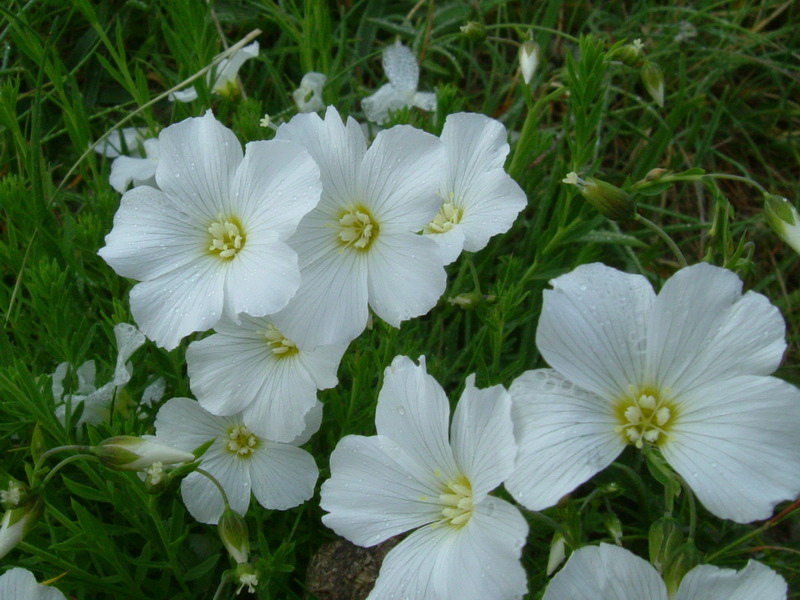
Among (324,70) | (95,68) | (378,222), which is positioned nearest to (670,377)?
(378,222)

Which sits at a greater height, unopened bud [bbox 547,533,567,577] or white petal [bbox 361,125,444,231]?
white petal [bbox 361,125,444,231]

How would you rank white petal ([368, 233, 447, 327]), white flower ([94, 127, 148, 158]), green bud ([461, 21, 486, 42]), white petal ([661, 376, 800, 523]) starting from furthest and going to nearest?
white flower ([94, 127, 148, 158])
green bud ([461, 21, 486, 42])
white petal ([368, 233, 447, 327])
white petal ([661, 376, 800, 523])

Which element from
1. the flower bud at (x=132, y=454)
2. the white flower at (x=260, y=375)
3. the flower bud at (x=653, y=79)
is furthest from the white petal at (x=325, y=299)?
the flower bud at (x=653, y=79)

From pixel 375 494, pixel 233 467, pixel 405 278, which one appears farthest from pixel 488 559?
pixel 233 467

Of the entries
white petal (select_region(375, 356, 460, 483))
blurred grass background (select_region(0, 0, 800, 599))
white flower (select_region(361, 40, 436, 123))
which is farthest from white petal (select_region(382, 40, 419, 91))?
white petal (select_region(375, 356, 460, 483))

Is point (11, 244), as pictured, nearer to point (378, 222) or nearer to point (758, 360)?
point (378, 222)

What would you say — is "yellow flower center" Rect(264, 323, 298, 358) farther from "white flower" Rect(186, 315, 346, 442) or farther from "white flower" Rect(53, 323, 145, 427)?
"white flower" Rect(53, 323, 145, 427)

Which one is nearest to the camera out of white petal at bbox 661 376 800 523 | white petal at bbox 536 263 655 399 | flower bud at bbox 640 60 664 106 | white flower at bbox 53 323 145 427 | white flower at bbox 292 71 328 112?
white petal at bbox 661 376 800 523

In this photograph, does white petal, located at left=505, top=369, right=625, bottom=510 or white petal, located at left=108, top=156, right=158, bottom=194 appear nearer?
white petal, located at left=505, top=369, right=625, bottom=510
